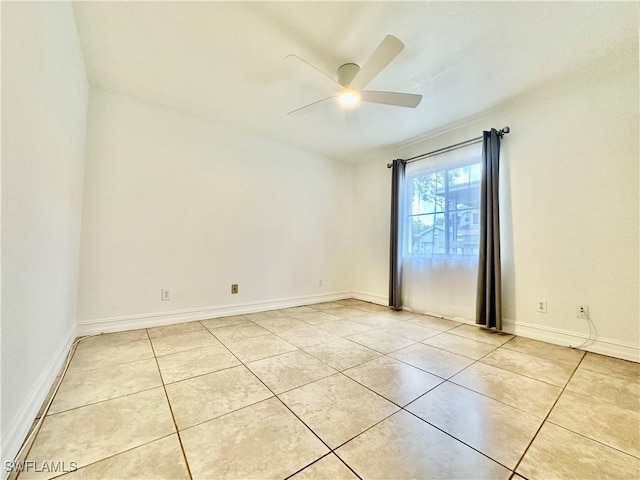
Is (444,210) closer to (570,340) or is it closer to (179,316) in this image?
(570,340)

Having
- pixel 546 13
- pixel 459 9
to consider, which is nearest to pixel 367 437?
pixel 459 9

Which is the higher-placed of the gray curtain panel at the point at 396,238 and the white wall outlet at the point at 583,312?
the gray curtain panel at the point at 396,238

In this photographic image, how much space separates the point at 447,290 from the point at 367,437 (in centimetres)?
241

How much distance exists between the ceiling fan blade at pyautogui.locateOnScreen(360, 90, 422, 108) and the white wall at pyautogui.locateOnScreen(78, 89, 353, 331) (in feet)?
5.78

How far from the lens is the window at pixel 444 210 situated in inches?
A: 112

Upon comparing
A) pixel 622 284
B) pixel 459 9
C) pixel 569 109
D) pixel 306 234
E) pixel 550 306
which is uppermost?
pixel 459 9

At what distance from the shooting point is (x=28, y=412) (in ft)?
3.63

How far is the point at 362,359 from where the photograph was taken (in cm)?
191

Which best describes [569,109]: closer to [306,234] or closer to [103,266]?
[306,234]

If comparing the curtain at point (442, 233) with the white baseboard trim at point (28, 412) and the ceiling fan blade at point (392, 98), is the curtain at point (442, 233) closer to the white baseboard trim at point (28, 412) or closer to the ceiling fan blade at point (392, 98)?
the ceiling fan blade at point (392, 98)

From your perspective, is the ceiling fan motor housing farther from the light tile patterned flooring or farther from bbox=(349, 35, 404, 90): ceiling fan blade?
the light tile patterned flooring

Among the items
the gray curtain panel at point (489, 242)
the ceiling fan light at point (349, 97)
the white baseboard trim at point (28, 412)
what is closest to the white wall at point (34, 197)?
the white baseboard trim at point (28, 412)

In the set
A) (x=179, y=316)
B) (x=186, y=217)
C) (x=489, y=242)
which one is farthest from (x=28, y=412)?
(x=489, y=242)

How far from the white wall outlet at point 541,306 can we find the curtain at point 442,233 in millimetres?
559
